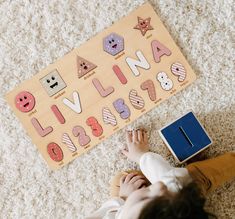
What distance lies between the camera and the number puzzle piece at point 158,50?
1020 mm

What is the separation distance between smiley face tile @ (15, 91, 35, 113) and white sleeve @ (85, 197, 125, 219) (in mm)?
282

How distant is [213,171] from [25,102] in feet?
1.49

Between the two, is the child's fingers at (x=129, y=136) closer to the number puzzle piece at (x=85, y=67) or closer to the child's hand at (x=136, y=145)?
the child's hand at (x=136, y=145)

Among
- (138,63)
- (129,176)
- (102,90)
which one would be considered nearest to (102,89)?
(102,90)

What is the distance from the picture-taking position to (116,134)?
102 cm

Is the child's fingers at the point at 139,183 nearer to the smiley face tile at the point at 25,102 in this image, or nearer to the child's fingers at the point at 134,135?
the child's fingers at the point at 134,135

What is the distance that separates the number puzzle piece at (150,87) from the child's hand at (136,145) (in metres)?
0.08

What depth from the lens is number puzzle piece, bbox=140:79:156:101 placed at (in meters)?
1.02

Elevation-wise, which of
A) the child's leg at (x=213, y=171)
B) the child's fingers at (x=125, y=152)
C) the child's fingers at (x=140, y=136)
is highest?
the child's fingers at (x=140, y=136)

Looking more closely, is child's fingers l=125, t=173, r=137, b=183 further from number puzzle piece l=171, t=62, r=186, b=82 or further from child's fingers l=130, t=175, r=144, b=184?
number puzzle piece l=171, t=62, r=186, b=82

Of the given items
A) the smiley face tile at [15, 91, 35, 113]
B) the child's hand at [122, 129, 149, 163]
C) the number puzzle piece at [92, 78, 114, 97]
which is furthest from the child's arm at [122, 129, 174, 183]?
the smiley face tile at [15, 91, 35, 113]

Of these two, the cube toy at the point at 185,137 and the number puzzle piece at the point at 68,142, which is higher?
the number puzzle piece at the point at 68,142

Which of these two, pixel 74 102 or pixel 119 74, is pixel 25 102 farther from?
pixel 119 74

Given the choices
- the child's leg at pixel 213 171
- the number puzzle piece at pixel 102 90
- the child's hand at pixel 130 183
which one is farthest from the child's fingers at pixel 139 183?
the number puzzle piece at pixel 102 90
